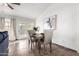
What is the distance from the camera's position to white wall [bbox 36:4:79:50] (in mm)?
1829

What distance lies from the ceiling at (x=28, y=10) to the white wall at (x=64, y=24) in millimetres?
123

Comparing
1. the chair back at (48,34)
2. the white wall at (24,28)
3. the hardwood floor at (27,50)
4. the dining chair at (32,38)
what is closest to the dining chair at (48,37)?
the chair back at (48,34)

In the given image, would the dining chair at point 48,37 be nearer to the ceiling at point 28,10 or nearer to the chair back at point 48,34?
the chair back at point 48,34

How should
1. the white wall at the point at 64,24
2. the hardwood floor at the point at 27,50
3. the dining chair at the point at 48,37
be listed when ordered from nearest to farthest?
the hardwood floor at the point at 27,50, the white wall at the point at 64,24, the dining chair at the point at 48,37

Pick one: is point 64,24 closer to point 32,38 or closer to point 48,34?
point 48,34

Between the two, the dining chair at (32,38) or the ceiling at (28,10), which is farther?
the dining chair at (32,38)

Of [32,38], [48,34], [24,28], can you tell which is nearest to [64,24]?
[48,34]

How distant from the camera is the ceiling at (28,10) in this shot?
65.9 inches

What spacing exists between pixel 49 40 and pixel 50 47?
6.5 inches

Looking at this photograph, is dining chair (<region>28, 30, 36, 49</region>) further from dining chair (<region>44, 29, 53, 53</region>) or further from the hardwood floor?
dining chair (<region>44, 29, 53, 53</region>)

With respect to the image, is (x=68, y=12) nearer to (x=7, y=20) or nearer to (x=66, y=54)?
(x=66, y=54)

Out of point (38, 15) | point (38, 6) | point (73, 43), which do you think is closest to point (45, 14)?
point (38, 15)

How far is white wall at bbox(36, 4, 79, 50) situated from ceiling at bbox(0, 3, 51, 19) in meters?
0.12

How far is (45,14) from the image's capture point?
2000 millimetres
